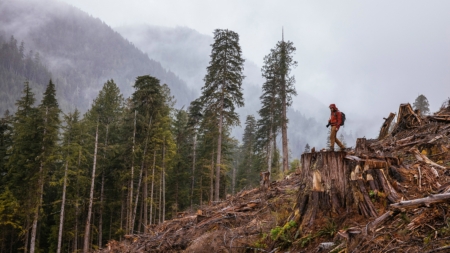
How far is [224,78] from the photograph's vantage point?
2188 centimetres

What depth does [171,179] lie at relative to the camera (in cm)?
3366

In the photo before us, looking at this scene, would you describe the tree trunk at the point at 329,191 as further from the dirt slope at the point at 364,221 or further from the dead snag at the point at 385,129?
the dead snag at the point at 385,129

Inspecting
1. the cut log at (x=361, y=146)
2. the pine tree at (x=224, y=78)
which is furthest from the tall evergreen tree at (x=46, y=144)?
the cut log at (x=361, y=146)

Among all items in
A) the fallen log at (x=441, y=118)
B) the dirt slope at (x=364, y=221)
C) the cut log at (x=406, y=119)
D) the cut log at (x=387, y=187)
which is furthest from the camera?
the cut log at (x=406, y=119)

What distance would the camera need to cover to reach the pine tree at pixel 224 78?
21859 mm

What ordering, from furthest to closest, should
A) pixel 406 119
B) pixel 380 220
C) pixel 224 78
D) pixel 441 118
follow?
pixel 224 78 → pixel 406 119 → pixel 441 118 → pixel 380 220

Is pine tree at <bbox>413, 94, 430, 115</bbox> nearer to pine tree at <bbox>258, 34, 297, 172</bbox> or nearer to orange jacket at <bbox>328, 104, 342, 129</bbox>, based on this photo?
pine tree at <bbox>258, 34, 297, 172</bbox>

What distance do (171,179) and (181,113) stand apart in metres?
8.05

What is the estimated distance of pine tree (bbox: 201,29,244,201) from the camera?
21859 millimetres

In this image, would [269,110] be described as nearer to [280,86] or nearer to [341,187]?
[280,86]

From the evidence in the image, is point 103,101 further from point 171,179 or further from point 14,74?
point 14,74

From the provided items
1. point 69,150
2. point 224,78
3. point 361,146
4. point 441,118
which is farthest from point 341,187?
point 69,150

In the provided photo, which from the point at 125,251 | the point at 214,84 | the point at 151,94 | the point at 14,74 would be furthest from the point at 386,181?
the point at 14,74

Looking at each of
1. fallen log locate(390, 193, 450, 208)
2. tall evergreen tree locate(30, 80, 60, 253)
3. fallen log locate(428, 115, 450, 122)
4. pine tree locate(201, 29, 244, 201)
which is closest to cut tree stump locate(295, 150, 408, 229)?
fallen log locate(390, 193, 450, 208)
